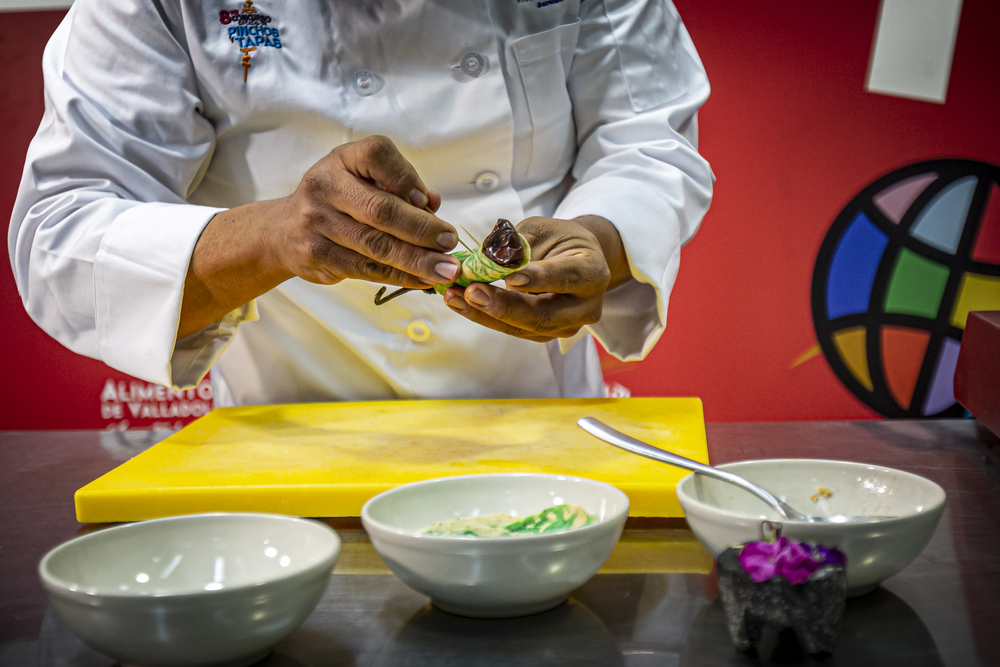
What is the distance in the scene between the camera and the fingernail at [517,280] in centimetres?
110

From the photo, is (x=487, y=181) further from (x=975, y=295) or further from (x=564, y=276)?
(x=975, y=295)

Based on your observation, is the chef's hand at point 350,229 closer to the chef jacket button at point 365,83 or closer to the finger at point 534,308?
the finger at point 534,308

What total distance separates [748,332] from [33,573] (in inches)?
100

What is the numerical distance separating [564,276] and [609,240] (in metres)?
0.25

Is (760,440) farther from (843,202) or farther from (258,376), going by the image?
(843,202)

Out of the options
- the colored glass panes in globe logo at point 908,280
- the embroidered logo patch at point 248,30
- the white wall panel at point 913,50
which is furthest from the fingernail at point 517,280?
the white wall panel at point 913,50

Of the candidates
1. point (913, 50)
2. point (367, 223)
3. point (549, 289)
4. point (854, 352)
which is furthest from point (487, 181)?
point (913, 50)

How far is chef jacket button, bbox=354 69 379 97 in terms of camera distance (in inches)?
55.4

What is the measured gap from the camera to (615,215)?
4.58 feet

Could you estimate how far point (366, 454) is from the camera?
1219mm

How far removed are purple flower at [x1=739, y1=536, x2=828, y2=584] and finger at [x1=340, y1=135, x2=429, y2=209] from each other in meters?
0.59

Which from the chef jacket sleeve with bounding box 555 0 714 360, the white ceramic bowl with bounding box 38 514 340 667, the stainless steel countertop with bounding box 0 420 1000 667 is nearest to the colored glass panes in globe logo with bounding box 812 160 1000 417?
the chef jacket sleeve with bounding box 555 0 714 360

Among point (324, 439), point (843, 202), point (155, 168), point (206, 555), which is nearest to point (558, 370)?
point (324, 439)

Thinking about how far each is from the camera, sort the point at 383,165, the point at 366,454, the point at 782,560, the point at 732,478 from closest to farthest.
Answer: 1. the point at 782,560
2. the point at 732,478
3. the point at 383,165
4. the point at 366,454
